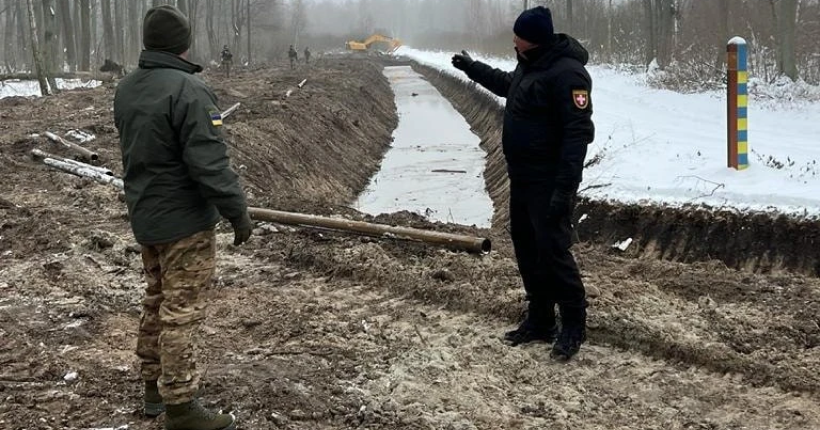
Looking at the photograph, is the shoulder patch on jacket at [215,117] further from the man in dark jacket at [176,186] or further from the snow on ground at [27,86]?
the snow on ground at [27,86]

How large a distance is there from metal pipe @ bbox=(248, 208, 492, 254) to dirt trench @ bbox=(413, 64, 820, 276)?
6.43 ft

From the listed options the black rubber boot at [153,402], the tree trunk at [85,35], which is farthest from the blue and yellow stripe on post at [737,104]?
the tree trunk at [85,35]

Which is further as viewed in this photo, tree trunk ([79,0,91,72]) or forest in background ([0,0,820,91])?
tree trunk ([79,0,91,72])

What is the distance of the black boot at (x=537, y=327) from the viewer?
489cm

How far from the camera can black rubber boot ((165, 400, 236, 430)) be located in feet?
11.7

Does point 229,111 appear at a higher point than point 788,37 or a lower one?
lower

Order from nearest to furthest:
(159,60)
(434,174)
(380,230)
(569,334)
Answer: (159,60) < (569,334) < (380,230) < (434,174)

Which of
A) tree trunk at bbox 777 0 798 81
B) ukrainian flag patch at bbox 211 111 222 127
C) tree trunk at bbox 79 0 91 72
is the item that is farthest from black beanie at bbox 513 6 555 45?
tree trunk at bbox 79 0 91 72

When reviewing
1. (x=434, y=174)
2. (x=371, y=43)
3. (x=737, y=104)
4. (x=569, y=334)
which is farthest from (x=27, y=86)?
(x=371, y=43)

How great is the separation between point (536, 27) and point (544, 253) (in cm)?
138

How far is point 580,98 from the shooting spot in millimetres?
4273

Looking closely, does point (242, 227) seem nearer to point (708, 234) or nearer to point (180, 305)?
point (180, 305)

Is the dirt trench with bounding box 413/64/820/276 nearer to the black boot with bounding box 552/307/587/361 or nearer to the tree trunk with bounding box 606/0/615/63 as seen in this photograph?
the black boot with bounding box 552/307/587/361

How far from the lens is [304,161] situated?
1378 cm
